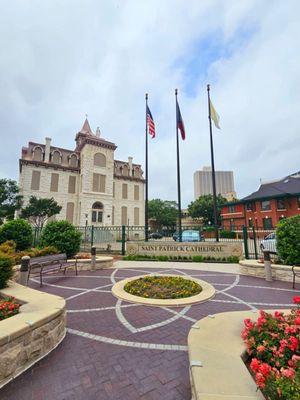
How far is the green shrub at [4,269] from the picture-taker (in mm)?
4957

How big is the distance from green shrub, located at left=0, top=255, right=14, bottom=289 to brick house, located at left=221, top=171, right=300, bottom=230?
2861 centimetres

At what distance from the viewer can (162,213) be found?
5525cm

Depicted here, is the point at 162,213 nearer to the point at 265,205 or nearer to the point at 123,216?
the point at 123,216

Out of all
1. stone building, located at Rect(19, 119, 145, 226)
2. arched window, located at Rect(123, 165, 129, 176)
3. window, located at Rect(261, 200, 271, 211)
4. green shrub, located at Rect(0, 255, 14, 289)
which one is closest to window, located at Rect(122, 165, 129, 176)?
arched window, located at Rect(123, 165, 129, 176)

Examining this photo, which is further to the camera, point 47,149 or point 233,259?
point 47,149

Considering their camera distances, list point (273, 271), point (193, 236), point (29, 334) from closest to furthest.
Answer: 1. point (29, 334)
2. point (273, 271)
3. point (193, 236)

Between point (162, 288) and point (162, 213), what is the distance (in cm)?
4897

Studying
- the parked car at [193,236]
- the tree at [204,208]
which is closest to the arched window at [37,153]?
the parked car at [193,236]

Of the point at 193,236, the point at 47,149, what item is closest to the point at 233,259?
the point at 193,236

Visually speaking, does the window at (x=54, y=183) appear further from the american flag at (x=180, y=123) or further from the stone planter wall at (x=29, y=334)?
the stone planter wall at (x=29, y=334)

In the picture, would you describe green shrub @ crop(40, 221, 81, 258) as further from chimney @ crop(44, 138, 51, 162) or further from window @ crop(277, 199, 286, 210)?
window @ crop(277, 199, 286, 210)

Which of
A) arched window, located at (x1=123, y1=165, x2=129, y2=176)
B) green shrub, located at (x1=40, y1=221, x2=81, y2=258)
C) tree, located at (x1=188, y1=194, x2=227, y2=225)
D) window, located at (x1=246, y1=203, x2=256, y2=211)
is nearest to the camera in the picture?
green shrub, located at (x1=40, y1=221, x2=81, y2=258)

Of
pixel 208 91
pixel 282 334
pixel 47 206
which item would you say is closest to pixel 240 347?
pixel 282 334

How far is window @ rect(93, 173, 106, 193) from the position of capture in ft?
110
